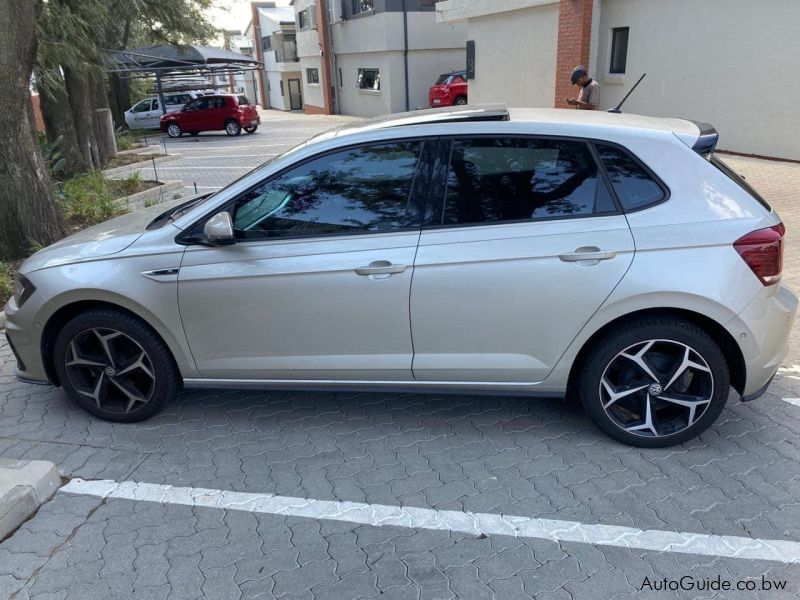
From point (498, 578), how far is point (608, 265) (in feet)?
5.07

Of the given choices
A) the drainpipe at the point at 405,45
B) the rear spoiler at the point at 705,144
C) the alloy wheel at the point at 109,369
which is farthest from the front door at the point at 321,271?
the drainpipe at the point at 405,45

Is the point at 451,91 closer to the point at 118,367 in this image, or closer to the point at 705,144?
the point at 705,144

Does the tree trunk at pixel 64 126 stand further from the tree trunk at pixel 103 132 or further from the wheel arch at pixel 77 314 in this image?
the wheel arch at pixel 77 314

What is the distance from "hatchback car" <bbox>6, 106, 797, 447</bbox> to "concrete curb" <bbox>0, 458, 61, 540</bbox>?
2.45ft

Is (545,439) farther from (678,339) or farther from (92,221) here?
(92,221)

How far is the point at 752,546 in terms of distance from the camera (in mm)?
2715

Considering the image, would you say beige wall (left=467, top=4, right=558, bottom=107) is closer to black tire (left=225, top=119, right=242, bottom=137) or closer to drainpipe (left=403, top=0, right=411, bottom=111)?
drainpipe (left=403, top=0, right=411, bottom=111)

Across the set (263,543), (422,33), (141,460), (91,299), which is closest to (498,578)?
(263,543)

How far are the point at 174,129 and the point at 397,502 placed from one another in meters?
24.6

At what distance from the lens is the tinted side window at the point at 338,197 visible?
337 cm

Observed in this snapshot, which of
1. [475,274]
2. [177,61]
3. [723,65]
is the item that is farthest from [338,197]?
[177,61]

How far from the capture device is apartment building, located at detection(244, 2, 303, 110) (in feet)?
143

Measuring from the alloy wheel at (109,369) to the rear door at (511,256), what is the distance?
167cm

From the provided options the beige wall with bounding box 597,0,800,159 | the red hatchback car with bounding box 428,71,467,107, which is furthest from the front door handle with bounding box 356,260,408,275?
the red hatchback car with bounding box 428,71,467,107
